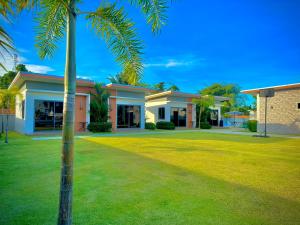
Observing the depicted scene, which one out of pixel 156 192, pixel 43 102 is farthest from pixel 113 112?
pixel 156 192

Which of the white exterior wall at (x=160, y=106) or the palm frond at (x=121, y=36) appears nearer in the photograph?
the palm frond at (x=121, y=36)

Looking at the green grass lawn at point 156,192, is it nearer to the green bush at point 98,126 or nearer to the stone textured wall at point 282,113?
the green bush at point 98,126

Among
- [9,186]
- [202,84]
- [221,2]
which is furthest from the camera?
[202,84]

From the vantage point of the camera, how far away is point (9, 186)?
3971mm

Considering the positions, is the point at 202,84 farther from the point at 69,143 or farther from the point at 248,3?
the point at 69,143

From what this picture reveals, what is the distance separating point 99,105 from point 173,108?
10.2 m

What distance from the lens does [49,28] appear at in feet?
11.0

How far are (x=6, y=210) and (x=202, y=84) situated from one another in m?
41.6

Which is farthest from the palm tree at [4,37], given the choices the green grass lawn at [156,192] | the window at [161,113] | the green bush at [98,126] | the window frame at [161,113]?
the window at [161,113]

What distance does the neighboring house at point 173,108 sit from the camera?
23.3m

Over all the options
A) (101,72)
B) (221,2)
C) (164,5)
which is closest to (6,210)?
(164,5)

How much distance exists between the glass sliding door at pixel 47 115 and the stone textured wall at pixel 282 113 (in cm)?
1977

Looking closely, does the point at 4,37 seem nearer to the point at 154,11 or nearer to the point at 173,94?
the point at 154,11

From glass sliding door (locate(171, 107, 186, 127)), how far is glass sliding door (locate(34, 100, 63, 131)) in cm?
1337
